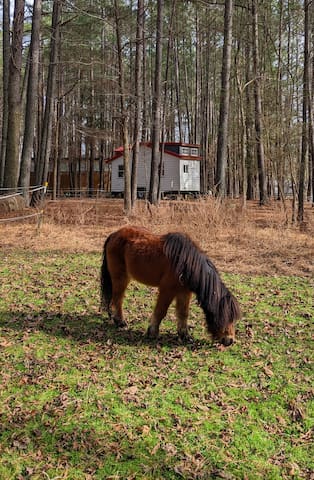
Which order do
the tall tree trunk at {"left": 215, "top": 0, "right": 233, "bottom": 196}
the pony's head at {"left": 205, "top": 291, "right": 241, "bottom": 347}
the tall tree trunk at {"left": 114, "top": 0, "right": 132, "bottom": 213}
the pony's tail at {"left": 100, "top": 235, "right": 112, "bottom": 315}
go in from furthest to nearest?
the tall tree trunk at {"left": 215, "top": 0, "right": 233, "bottom": 196}
the tall tree trunk at {"left": 114, "top": 0, "right": 132, "bottom": 213}
the pony's tail at {"left": 100, "top": 235, "right": 112, "bottom": 315}
the pony's head at {"left": 205, "top": 291, "right": 241, "bottom": 347}

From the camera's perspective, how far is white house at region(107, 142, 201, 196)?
93.1 ft

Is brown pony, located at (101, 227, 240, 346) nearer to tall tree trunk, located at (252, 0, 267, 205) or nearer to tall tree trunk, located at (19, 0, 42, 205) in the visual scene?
tall tree trunk, located at (19, 0, 42, 205)

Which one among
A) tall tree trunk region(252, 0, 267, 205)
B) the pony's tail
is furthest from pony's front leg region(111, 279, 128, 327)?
tall tree trunk region(252, 0, 267, 205)

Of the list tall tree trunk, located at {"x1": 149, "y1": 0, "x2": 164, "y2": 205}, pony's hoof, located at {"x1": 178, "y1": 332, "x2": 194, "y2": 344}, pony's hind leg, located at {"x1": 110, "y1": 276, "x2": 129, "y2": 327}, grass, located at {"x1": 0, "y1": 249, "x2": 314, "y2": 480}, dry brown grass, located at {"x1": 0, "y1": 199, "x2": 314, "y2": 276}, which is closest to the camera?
grass, located at {"x1": 0, "y1": 249, "x2": 314, "y2": 480}

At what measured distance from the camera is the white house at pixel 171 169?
2839 cm

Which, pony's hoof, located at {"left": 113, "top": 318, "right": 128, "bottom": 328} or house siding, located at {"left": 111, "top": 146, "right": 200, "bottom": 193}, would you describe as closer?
pony's hoof, located at {"left": 113, "top": 318, "right": 128, "bottom": 328}

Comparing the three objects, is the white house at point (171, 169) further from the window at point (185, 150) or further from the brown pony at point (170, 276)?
the brown pony at point (170, 276)

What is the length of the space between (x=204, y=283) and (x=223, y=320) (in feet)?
1.22

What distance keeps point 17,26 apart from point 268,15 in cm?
1312

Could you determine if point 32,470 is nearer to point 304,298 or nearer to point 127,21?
point 304,298

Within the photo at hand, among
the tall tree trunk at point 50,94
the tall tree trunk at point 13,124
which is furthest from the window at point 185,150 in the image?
the tall tree trunk at point 13,124

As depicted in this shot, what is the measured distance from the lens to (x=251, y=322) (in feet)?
15.5

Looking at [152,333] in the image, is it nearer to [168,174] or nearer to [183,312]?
[183,312]

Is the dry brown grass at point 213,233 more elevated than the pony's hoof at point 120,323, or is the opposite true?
the dry brown grass at point 213,233
